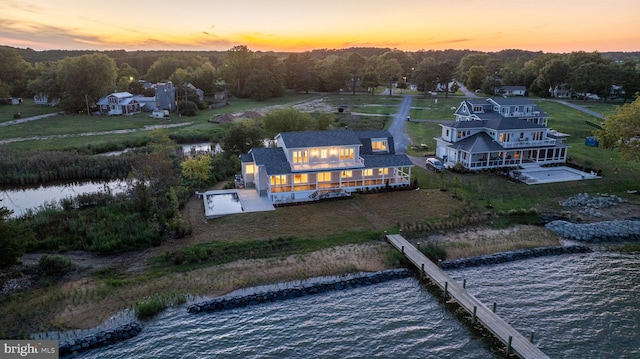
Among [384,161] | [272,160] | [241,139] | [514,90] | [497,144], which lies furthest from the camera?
[514,90]

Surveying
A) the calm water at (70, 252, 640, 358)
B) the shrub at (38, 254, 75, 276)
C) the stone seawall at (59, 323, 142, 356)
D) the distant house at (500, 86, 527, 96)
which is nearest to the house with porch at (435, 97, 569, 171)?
the calm water at (70, 252, 640, 358)

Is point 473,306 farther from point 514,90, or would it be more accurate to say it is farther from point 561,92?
point 561,92

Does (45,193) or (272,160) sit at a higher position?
(272,160)

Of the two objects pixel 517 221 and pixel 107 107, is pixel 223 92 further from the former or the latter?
pixel 517 221

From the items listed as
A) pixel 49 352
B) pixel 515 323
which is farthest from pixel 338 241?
pixel 49 352

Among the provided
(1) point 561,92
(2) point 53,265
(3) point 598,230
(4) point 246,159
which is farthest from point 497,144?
(1) point 561,92

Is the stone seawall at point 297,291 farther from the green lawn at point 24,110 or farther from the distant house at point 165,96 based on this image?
the distant house at point 165,96
